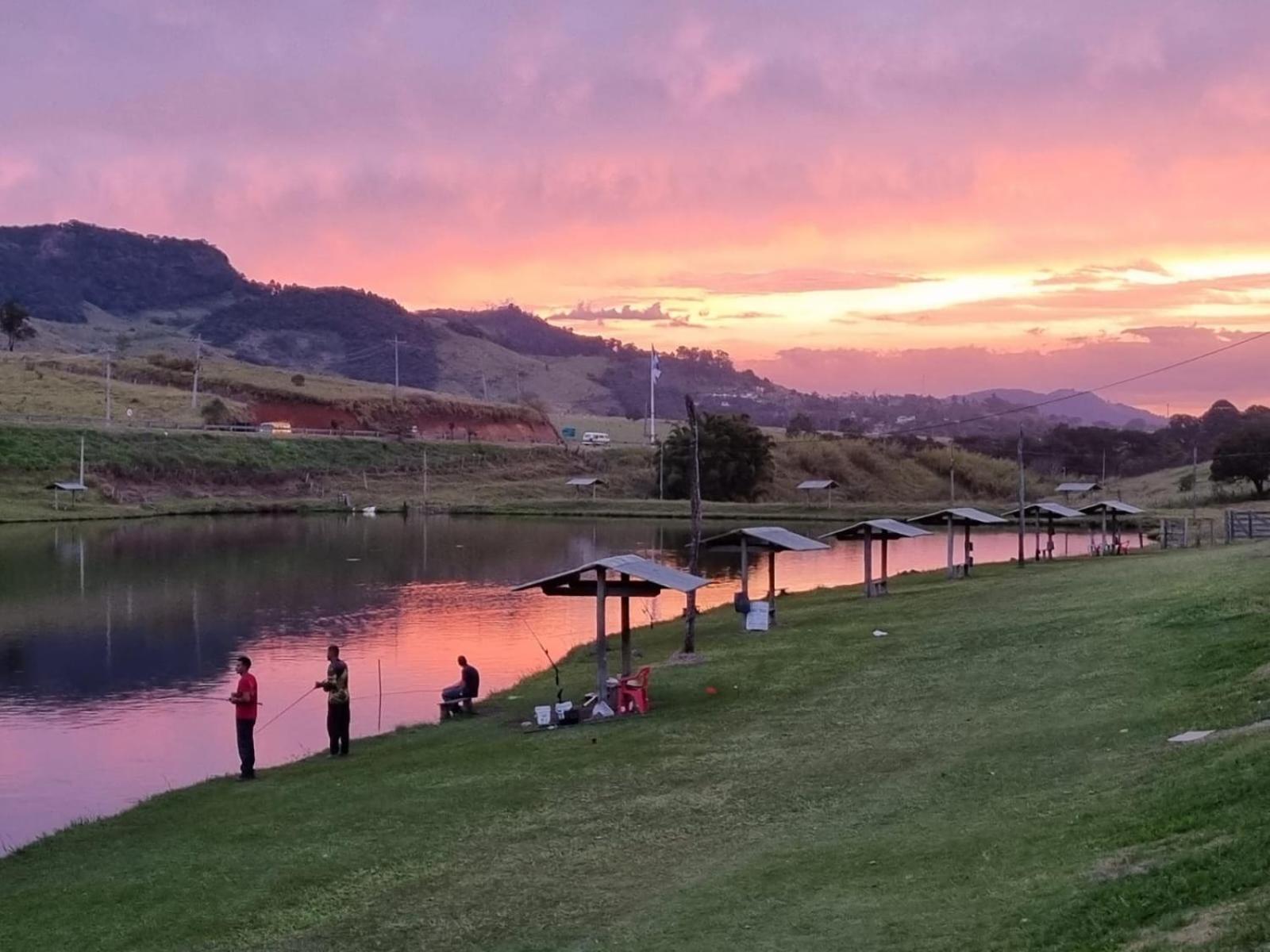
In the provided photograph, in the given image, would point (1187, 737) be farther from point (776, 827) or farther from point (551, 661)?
point (551, 661)

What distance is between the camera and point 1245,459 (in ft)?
284

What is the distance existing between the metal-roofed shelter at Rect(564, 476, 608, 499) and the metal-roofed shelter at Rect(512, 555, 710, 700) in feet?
255

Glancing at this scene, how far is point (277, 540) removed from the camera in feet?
222

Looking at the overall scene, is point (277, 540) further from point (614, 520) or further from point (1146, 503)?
point (1146, 503)

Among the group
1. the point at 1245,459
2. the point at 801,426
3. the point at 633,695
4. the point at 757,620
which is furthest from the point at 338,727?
the point at 801,426

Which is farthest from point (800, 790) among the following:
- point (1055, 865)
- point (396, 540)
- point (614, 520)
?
point (614, 520)

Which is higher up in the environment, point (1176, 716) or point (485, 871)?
point (1176, 716)

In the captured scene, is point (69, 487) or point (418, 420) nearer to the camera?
point (69, 487)

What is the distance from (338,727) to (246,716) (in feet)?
5.80

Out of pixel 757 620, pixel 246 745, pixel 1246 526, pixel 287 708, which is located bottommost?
pixel 287 708

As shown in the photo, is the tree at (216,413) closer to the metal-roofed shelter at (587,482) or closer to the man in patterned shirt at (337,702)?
the metal-roofed shelter at (587,482)

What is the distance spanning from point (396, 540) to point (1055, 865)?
60677 mm

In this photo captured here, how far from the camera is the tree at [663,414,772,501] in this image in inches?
4035

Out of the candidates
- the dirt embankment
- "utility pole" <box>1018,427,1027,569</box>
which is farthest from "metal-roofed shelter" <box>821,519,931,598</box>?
the dirt embankment
